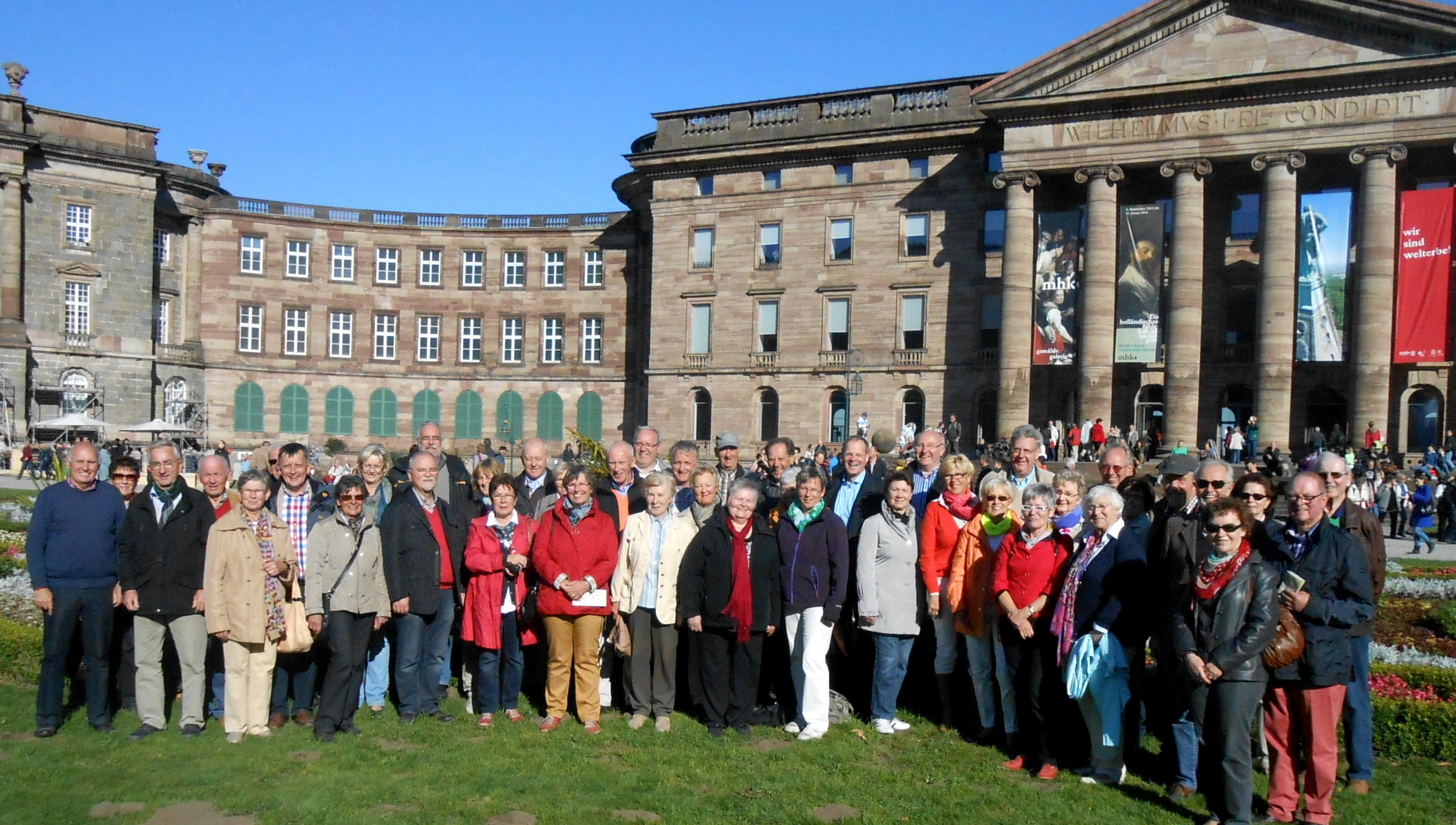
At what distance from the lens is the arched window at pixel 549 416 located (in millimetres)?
50625

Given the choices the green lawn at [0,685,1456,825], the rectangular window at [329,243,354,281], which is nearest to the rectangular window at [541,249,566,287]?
the rectangular window at [329,243,354,281]

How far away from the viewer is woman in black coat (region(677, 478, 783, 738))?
889cm

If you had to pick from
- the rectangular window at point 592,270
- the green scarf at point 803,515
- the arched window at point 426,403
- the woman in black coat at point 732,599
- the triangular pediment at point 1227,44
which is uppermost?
the triangular pediment at point 1227,44

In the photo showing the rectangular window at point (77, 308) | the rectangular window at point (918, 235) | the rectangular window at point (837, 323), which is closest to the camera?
the rectangular window at point (918, 235)

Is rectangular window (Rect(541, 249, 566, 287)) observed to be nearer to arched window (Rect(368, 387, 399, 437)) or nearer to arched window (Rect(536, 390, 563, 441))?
arched window (Rect(536, 390, 563, 441))

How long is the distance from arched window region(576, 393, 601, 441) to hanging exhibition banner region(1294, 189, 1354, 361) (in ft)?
97.8

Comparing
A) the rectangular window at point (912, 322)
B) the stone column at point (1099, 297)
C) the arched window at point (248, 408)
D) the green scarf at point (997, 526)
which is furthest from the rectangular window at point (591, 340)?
the green scarf at point (997, 526)

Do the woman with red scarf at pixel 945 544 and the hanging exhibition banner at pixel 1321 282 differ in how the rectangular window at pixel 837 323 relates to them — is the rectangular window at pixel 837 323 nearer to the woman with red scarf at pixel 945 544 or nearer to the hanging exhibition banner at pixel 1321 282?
the hanging exhibition banner at pixel 1321 282

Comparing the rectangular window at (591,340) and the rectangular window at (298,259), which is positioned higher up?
the rectangular window at (298,259)

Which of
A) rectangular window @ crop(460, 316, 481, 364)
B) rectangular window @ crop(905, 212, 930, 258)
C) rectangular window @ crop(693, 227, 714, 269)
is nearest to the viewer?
rectangular window @ crop(905, 212, 930, 258)

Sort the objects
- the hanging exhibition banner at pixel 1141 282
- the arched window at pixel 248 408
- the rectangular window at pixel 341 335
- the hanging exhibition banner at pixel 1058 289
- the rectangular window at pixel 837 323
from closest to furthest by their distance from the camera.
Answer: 1. the hanging exhibition banner at pixel 1141 282
2. the hanging exhibition banner at pixel 1058 289
3. the rectangular window at pixel 837 323
4. the arched window at pixel 248 408
5. the rectangular window at pixel 341 335

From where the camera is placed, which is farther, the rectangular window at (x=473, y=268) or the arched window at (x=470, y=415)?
the rectangular window at (x=473, y=268)

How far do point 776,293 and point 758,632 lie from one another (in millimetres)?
34133

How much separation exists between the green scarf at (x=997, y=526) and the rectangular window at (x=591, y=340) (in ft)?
139
